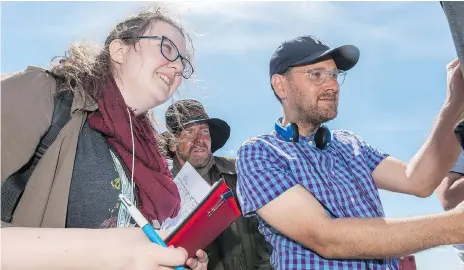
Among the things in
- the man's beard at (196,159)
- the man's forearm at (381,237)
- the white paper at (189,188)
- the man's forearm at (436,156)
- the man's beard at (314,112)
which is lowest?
the man's beard at (196,159)

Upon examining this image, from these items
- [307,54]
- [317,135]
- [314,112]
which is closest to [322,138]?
[317,135]

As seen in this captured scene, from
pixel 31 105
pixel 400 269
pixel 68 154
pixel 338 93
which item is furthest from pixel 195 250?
pixel 338 93

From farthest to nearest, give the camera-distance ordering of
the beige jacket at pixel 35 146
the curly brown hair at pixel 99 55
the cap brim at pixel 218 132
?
the cap brim at pixel 218 132
the curly brown hair at pixel 99 55
the beige jacket at pixel 35 146

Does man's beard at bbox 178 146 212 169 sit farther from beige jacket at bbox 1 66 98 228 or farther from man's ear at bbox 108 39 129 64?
beige jacket at bbox 1 66 98 228

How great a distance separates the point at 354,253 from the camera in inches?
93.5

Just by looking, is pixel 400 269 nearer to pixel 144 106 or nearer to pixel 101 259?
pixel 144 106

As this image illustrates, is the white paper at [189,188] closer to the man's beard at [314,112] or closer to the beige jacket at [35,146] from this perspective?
the man's beard at [314,112]

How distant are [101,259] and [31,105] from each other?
645 mm

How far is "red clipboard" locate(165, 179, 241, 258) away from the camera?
5.47ft

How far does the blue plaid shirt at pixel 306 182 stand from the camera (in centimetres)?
258

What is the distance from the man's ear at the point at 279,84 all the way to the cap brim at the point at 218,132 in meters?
2.12

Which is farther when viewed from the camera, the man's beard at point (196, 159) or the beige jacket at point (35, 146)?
the man's beard at point (196, 159)

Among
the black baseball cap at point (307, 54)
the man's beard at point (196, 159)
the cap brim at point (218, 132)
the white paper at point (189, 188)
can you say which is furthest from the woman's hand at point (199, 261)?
the cap brim at point (218, 132)

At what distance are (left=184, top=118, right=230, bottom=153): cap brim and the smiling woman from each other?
9.73 ft
